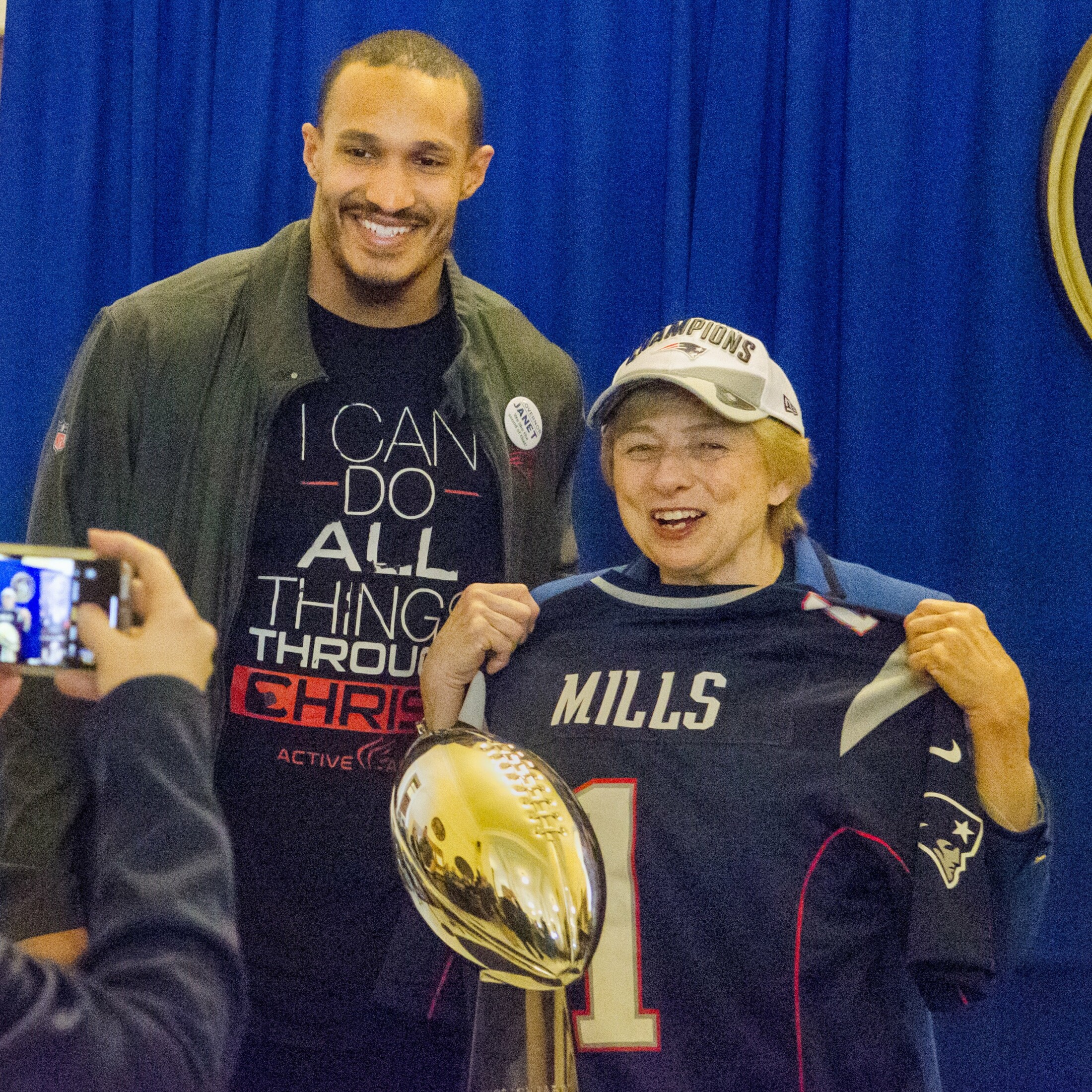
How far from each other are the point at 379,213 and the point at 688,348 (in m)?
0.26

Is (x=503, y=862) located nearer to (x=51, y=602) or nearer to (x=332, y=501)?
(x=51, y=602)

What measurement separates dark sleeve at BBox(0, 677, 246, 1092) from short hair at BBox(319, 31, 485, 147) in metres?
0.69

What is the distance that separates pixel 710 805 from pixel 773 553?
0.21 metres

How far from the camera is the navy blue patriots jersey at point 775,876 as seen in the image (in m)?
0.75

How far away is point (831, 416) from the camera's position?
124cm

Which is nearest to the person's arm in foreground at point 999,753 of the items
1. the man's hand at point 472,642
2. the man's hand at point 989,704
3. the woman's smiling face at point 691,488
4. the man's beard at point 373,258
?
the man's hand at point 989,704

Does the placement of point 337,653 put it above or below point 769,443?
below

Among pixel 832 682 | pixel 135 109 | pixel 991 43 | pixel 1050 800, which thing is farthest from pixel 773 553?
pixel 135 109

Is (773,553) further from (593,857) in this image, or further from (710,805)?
(593,857)

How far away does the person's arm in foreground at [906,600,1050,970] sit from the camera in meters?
0.76

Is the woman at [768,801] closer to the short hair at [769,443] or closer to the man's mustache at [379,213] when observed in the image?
the short hair at [769,443]

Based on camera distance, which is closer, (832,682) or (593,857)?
(593,857)

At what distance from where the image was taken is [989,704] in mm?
763

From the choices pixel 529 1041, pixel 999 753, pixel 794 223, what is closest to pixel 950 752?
pixel 999 753
